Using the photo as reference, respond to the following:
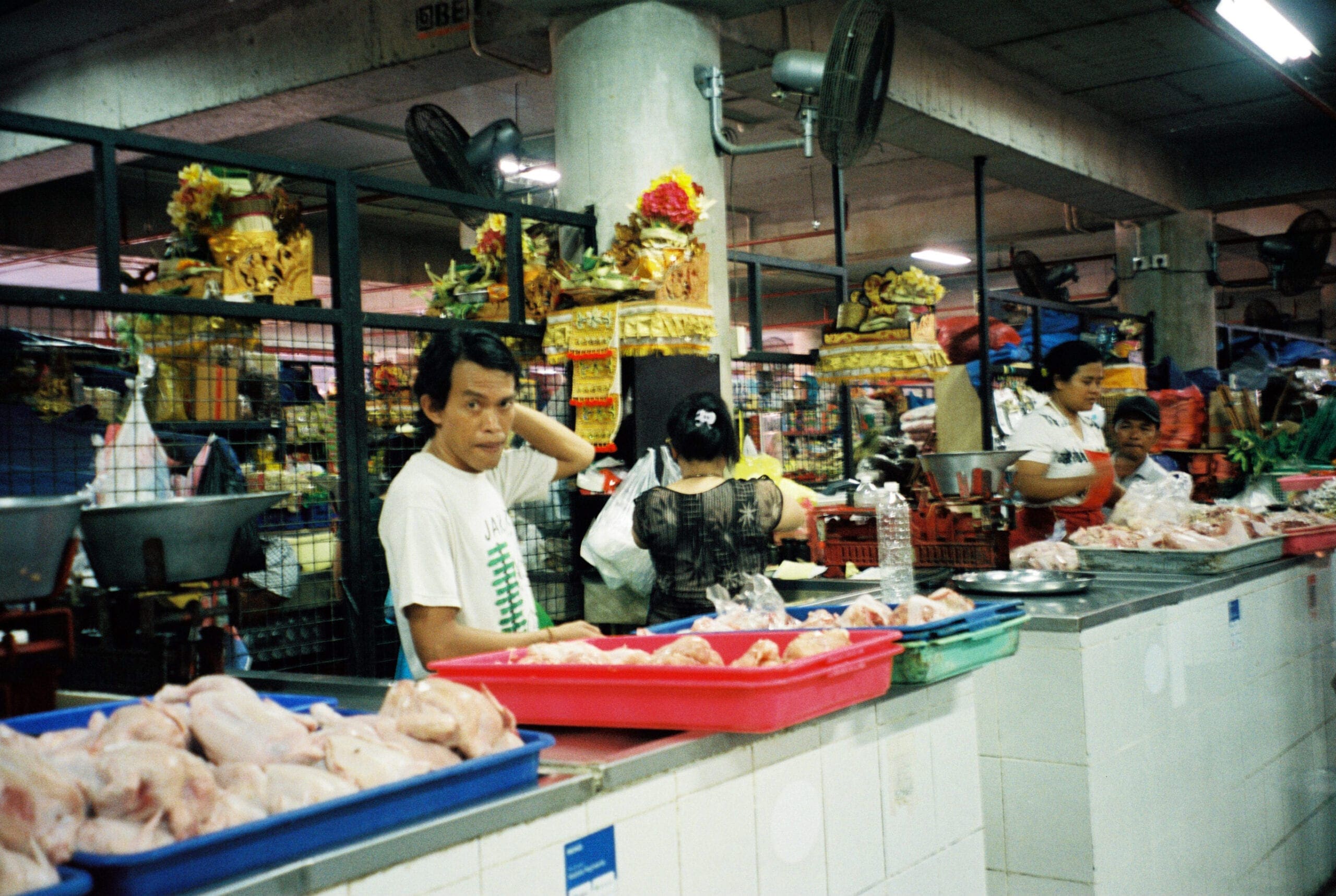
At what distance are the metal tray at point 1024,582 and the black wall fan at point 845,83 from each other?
2.22 m

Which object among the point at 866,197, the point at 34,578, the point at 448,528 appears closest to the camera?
the point at 34,578

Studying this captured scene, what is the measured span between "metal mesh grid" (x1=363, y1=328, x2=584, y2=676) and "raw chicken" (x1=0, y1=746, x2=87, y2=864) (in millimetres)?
3342

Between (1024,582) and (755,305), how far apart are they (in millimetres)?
3122

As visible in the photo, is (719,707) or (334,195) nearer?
(719,707)

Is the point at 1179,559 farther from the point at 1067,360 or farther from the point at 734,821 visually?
the point at 734,821

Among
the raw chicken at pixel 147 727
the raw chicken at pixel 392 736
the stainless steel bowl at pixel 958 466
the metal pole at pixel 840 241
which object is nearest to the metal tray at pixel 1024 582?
the stainless steel bowl at pixel 958 466

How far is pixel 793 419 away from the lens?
23.9 feet

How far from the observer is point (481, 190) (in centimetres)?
609

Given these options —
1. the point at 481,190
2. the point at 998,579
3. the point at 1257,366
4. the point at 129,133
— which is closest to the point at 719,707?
the point at 998,579

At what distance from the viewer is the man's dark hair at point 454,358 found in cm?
257

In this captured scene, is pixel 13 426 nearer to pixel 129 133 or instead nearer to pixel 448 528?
pixel 129 133

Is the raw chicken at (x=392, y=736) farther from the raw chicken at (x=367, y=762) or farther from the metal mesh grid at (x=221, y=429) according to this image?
the metal mesh grid at (x=221, y=429)

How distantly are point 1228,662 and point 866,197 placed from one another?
9851 mm

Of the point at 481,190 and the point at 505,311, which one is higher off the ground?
the point at 481,190
